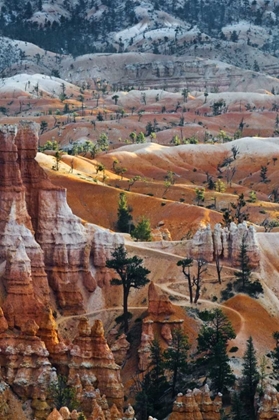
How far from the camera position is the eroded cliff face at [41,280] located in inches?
3506

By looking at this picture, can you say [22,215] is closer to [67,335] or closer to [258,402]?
[67,335]

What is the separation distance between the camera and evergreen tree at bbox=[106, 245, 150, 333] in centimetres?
10506

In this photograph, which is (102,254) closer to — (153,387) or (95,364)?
(95,364)

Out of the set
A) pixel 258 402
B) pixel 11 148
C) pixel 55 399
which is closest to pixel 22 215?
pixel 11 148

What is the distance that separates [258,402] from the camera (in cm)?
8612

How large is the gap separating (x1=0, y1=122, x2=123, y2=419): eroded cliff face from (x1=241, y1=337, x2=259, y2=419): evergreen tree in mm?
10861

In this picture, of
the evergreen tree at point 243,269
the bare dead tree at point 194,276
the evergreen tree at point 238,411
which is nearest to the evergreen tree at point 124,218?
the bare dead tree at point 194,276

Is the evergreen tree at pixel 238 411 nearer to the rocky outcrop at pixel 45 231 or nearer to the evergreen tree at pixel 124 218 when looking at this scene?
the rocky outcrop at pixel 45 231

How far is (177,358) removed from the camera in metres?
93.4

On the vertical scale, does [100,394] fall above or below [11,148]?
below

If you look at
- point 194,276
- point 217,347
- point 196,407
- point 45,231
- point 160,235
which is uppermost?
point 45,231

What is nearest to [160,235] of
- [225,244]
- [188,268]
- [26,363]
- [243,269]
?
[225,244]

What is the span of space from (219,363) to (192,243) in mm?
26128

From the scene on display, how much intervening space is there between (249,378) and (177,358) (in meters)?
6.81
